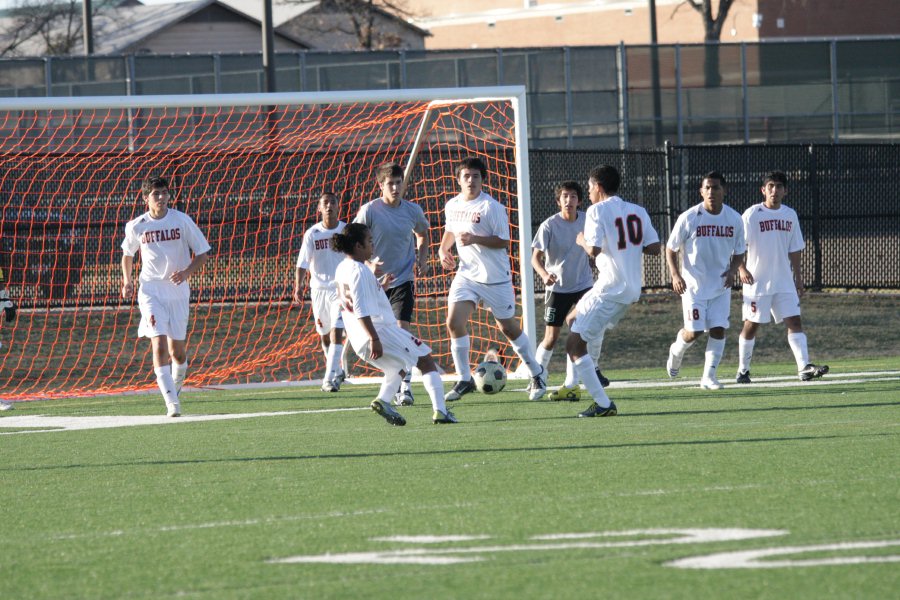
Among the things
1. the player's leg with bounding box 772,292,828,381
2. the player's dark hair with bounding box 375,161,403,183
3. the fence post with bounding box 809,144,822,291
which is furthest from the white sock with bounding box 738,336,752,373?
the fence post with bounding box 809,144,822,291

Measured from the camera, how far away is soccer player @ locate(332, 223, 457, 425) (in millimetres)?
9227

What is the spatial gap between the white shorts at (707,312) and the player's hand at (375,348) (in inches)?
158

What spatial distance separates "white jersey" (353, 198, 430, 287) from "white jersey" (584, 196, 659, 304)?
2.48 m

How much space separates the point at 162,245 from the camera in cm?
1161

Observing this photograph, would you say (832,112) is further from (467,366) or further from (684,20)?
(467,366)

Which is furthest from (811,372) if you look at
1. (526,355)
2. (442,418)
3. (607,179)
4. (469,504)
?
(469,504)

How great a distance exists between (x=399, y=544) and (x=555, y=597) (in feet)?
3.55

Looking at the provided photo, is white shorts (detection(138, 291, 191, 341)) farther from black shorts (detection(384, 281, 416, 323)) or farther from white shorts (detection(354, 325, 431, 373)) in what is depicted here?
white shorts (detection(354, 325, 431, 373))

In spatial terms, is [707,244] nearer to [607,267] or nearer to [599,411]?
[607,267]

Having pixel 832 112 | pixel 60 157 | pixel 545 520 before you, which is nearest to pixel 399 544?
pixel 545 520

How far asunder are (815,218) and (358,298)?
45.9 feet

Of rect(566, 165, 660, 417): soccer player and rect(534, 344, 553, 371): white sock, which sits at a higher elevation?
rect(566, 165, 660, 417): soccer player

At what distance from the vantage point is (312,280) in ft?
45.9

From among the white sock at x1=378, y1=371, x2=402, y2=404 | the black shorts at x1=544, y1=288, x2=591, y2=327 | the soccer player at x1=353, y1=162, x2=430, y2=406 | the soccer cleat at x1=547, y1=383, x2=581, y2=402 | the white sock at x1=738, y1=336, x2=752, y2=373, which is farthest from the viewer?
the white sock at x1=738, y1=336, x2=752, y2=373
